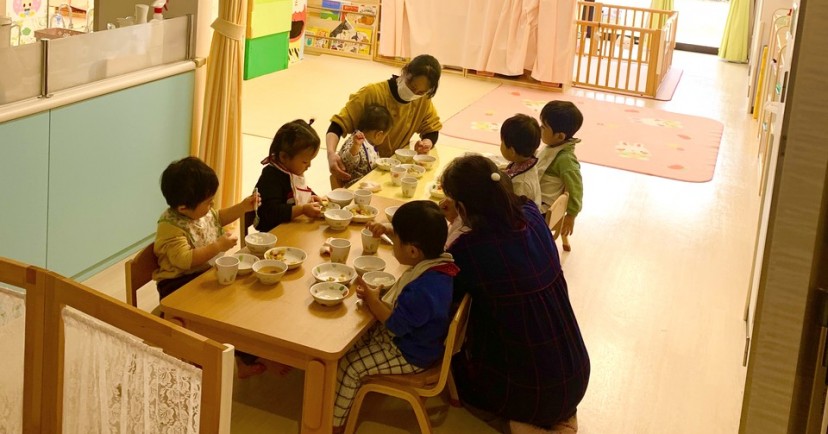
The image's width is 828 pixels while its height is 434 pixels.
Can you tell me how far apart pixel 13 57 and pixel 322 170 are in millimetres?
2345

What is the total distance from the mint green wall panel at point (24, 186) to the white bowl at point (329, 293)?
1262mm

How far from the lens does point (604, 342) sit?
137 inches

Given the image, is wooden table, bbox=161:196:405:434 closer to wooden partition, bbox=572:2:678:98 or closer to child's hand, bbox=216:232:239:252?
child's hand, bbox=216:232:239:252

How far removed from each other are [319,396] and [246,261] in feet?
1.67

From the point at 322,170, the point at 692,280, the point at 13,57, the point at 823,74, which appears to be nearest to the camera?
the point at 823,74

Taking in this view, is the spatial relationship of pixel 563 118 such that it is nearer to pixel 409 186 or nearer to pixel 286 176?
pixel 409 186

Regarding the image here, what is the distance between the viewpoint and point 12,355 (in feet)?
5.50

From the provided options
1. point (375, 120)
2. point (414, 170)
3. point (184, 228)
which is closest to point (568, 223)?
point (414, 170)

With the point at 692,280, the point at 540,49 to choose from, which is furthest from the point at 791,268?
the point at 540,49

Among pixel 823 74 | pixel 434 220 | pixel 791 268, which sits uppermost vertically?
pixel 823 74

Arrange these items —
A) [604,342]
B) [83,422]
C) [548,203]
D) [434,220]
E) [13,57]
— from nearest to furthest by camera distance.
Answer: [83,422] → [434,220] → [13,57] → [604,342] → [548,203]

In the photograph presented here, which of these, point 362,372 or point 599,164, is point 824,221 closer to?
point 362,372

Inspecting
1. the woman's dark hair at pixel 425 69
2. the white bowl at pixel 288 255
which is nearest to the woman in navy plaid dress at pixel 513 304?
the white bowl at pixel 288 255

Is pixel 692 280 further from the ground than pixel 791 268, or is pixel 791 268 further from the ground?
pixel 791 268
